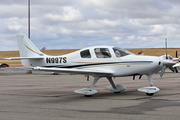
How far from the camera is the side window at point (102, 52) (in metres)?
11.2

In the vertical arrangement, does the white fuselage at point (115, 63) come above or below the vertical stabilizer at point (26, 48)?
below

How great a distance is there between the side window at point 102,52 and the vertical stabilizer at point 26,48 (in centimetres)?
425

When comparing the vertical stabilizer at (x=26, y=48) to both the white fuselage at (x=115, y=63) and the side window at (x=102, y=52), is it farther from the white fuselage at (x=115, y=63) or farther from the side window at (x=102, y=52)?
the side window at (x=102, y=52)

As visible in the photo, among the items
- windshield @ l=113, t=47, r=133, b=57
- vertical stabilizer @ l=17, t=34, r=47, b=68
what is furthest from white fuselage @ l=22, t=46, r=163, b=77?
vertical stabilizer @ l=17, t=34, r=47, b=68

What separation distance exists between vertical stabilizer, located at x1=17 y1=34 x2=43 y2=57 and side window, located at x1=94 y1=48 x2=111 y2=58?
13.9 ft

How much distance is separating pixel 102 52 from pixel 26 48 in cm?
517

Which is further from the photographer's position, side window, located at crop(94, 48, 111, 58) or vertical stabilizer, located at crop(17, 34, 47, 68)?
vertical stabilizer, located at crop(17, 34, 47, 68)

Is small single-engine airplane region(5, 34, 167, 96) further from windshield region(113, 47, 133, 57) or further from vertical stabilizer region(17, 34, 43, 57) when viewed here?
vertical stabilizer region(17, 34, 43, 57)

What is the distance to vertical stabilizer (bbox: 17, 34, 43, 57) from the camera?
47.2 feet

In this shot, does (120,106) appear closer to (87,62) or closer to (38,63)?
(87,62)

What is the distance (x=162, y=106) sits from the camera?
334 inches

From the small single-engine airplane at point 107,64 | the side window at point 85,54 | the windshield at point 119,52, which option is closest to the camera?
the small single-engine airplane at point 107,64

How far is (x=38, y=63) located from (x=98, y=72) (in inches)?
134

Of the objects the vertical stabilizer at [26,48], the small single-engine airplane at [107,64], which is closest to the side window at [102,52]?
the small single-engine airplane at [107,64]
